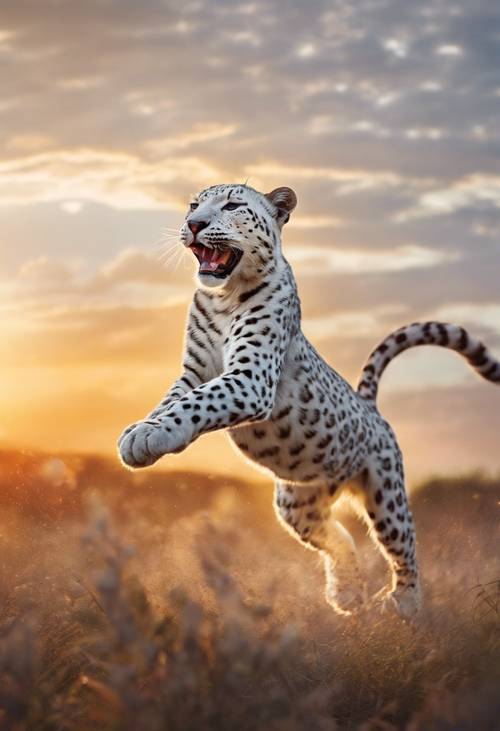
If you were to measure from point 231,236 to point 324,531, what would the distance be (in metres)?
2.70

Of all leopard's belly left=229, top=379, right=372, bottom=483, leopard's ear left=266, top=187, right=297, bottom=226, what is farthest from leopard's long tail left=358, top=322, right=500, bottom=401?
leopard's ear left=266, top=187, right=297, bottom=226

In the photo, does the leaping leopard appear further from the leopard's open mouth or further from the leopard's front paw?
the leopard's front paw

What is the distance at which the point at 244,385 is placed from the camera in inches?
273

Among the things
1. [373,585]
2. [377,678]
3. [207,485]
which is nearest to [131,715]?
[377,678]

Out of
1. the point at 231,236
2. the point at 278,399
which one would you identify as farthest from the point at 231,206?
the point at 278,399

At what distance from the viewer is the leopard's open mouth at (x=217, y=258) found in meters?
7.62

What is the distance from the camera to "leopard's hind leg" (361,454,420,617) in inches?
350

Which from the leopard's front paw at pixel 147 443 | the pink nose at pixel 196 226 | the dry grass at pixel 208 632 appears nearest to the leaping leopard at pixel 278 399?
the pink nose at pixel 196 226

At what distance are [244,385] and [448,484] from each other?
1089 cm

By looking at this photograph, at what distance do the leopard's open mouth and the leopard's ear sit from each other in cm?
70

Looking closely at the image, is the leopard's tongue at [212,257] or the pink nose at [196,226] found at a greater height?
the pink nose at [196,226]

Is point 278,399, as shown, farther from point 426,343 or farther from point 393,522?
point 426,343

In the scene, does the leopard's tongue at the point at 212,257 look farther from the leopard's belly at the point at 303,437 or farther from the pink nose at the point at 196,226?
the leopard's belly at the point at 303,437

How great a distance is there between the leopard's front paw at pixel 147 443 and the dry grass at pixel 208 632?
334 mm
